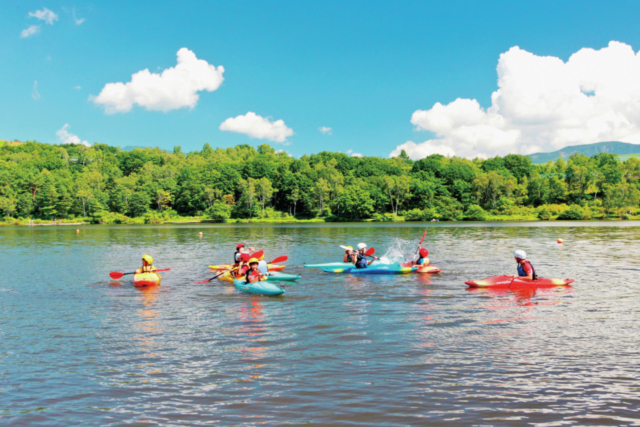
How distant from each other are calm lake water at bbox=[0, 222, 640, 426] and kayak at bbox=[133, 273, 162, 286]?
1.49 ft

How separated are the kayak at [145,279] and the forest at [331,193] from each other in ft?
312

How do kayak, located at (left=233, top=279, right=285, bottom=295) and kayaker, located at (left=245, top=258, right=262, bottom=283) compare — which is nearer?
kayak, located at (left=233, top=279, right=285, bottom=295)

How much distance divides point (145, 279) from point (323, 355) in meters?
12.9

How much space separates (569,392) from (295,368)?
17.8 ft

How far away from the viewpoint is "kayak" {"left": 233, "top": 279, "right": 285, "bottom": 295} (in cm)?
1825

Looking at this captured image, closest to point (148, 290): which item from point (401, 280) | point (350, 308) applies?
point (350, 308)

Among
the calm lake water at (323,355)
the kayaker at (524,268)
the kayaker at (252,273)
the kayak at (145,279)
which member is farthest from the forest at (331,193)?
the calm lake water at (323,355)

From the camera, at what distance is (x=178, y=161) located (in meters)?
169

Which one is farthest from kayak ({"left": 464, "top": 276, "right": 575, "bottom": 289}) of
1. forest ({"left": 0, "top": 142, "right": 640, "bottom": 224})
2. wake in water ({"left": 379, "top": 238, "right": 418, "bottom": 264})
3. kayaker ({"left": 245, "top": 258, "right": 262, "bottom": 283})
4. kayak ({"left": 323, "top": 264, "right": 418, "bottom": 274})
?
forest ({"left": 0, "top": 142, "right": 640, "bottom": 224})

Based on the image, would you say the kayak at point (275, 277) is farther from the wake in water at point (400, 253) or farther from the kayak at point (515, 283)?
the wake in water at point (400, 253)

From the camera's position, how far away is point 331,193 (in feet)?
413

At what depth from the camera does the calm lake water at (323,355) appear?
317 inches

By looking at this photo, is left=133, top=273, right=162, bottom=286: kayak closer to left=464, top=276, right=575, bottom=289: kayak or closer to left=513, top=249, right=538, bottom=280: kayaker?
left=464, top=276, right=575, bottom=289: kayak

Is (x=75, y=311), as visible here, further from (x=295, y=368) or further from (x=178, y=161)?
(x=178, y=161)
